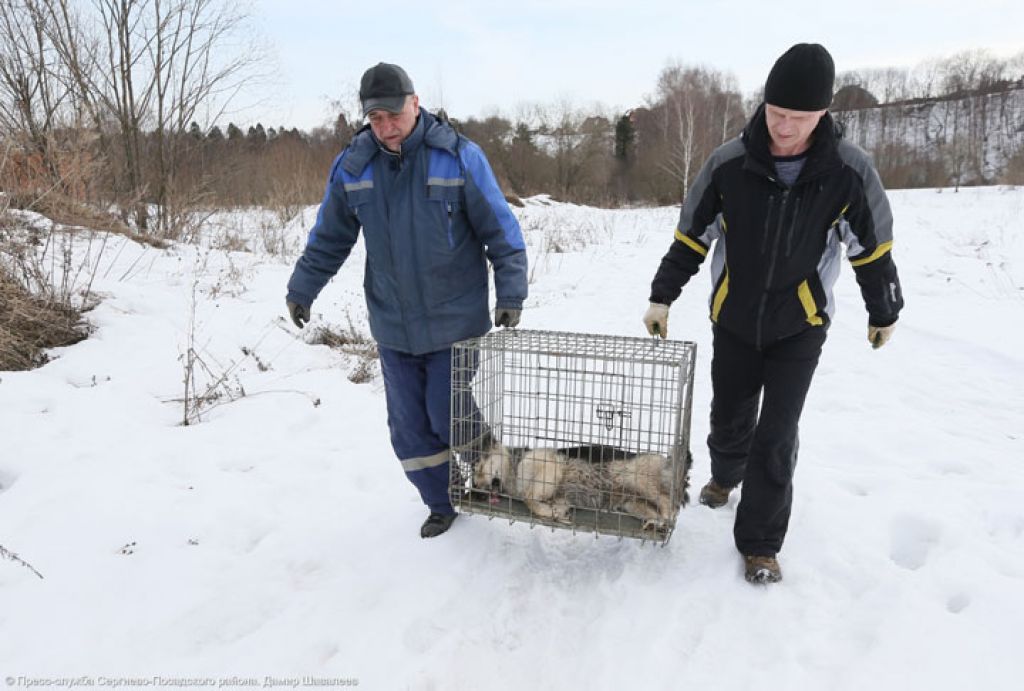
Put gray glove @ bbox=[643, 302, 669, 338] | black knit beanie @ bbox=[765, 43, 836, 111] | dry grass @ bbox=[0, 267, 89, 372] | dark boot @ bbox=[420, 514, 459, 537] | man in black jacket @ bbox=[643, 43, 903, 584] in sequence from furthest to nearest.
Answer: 1. dry grass @ bbox=[0, 267, 89, 372]
2. dark boot @ bbox=[420, 514, 459, 537]
3. gray glove @ bbox=[643, 302, 669, 338]
4. man in black jacket @ bbox=[643, 43, 903, 584]
5. black knit beanie @ bbox=[765, 43, 836, 111]

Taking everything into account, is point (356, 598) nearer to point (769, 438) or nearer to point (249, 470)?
point (249, 470)

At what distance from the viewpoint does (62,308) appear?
480 centimetres

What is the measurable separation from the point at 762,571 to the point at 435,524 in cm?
143

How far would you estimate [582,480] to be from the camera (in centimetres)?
255

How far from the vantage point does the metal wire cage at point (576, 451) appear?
2379mm

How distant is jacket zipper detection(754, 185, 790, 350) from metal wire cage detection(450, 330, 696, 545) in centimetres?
27

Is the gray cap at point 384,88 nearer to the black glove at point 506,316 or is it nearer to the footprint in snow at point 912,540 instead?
the black glove at point 506,316

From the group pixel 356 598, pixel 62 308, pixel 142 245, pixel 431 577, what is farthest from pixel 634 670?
pixel 142 245

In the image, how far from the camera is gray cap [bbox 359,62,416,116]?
2354 mm

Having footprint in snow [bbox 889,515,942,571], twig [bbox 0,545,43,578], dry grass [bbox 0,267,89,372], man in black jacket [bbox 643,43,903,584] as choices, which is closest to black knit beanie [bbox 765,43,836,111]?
man in black jacket [bbox 643,43,903,584]

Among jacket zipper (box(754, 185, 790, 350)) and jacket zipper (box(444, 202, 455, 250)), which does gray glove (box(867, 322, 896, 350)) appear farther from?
jacket zipper (box(444, 202, 455, 250))

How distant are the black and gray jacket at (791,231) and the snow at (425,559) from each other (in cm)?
102

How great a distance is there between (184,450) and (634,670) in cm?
275

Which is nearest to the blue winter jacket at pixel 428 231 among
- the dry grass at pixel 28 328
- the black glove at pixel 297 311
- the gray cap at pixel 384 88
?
the gray cap at pixel 384 88
